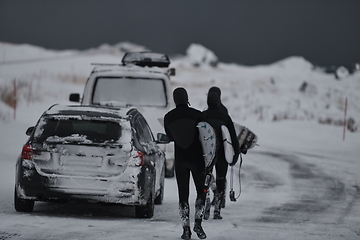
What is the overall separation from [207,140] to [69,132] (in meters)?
2.28

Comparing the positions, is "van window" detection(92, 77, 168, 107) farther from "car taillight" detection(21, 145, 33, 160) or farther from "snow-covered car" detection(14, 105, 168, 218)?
"car taillight" detection(21, 145, 33, 160)

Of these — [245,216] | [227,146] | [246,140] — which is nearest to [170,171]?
[246,140]

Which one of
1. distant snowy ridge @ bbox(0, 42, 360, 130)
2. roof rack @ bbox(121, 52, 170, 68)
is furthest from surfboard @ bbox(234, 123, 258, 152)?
distant snowy ridge @ bbox(0, 42, 360, 130)

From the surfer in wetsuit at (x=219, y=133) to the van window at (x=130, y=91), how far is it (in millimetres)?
4579

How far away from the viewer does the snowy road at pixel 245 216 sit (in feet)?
27.6

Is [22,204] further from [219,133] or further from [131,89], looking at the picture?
[131,89]

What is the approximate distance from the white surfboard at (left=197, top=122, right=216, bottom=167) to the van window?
21.7ft

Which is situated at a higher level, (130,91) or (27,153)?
(130,91)

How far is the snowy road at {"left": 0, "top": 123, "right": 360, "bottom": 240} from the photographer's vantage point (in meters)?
8.42

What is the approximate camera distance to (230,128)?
9680 millimetres

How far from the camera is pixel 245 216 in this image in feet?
34.4

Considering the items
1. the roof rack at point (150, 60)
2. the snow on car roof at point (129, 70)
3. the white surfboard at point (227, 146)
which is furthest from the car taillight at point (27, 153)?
the roof rack at point (150, 60)

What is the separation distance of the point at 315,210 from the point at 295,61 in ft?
267

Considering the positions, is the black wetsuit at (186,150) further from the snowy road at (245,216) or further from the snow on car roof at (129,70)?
the snow on car roof at (129,70)
